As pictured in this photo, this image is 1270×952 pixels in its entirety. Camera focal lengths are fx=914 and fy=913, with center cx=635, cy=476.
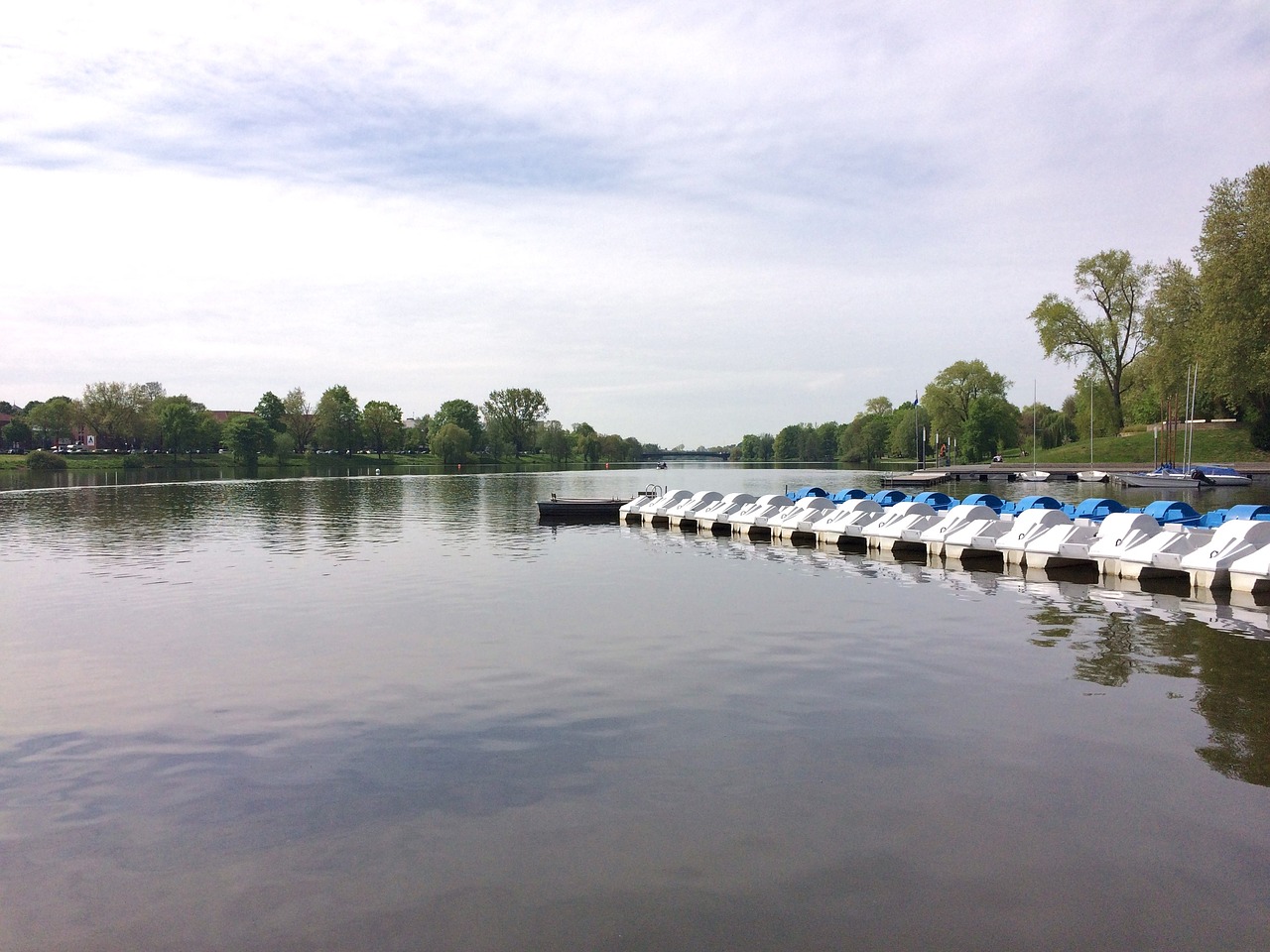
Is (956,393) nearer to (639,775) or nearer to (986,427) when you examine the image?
(986,427)

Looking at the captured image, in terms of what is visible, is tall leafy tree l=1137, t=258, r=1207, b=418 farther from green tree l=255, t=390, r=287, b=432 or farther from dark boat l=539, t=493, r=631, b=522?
green tree l=255, t=390, r=287, b=432

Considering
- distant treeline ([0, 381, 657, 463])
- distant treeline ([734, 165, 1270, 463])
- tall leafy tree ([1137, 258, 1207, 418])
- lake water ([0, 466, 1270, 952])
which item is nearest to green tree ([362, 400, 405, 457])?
distant treeline ([0, 381, 657, 463])

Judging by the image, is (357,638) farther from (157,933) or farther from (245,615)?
(157,933)

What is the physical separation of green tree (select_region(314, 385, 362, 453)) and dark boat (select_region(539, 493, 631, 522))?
136m

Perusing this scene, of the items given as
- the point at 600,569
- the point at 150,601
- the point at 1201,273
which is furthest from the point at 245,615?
the point at 1201,273

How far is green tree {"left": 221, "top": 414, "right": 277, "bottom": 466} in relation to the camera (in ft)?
537

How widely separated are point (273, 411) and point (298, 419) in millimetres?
4971

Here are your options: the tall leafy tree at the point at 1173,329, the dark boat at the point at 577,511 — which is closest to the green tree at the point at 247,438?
the dark boat at the point at 577,511

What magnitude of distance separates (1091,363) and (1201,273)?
3975cm

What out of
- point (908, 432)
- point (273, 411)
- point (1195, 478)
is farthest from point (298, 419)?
point (1195, 478)

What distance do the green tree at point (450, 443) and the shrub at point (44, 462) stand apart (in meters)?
67.7

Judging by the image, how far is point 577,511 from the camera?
60938 mm

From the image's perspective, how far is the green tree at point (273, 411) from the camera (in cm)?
18212

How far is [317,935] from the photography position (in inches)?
308
